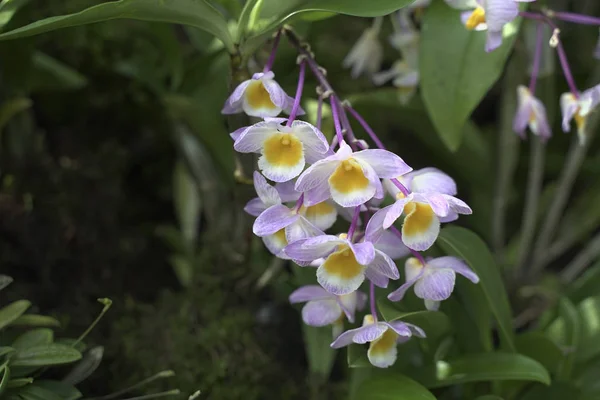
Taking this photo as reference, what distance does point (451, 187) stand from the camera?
0.60 meters

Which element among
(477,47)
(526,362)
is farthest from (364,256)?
(477,47)

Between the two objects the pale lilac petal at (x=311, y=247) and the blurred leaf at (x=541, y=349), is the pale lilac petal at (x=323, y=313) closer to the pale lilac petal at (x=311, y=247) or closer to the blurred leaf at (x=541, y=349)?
the pale lilac petal at (x=311, y=247)

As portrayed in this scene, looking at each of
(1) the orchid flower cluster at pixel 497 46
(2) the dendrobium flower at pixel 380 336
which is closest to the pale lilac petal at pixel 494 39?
(1) the orchid flower cluster at pixel 497 46

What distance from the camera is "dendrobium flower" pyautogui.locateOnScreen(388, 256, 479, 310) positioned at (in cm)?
60

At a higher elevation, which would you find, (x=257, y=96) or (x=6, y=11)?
(x=6, y=11)

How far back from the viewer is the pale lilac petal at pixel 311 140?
1.79ft

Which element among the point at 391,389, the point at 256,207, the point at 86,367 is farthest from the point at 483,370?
the point at 86,367

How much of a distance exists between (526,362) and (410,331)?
0.53 feet

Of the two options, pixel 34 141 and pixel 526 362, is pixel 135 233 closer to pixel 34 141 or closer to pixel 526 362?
pixel 34 141

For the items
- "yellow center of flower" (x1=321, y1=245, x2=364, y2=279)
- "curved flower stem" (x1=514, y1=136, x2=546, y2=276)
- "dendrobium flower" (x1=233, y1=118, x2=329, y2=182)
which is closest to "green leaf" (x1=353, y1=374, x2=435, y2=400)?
"yellow center of flower" (x1=321, y1=245, x2=364, y2=279)

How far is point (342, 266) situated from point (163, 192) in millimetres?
750

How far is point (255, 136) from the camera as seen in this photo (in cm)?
57

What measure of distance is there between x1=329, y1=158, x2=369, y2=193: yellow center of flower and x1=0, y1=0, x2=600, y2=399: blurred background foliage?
0.22 metres

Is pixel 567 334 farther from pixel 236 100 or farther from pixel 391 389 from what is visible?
pixel 236 100
